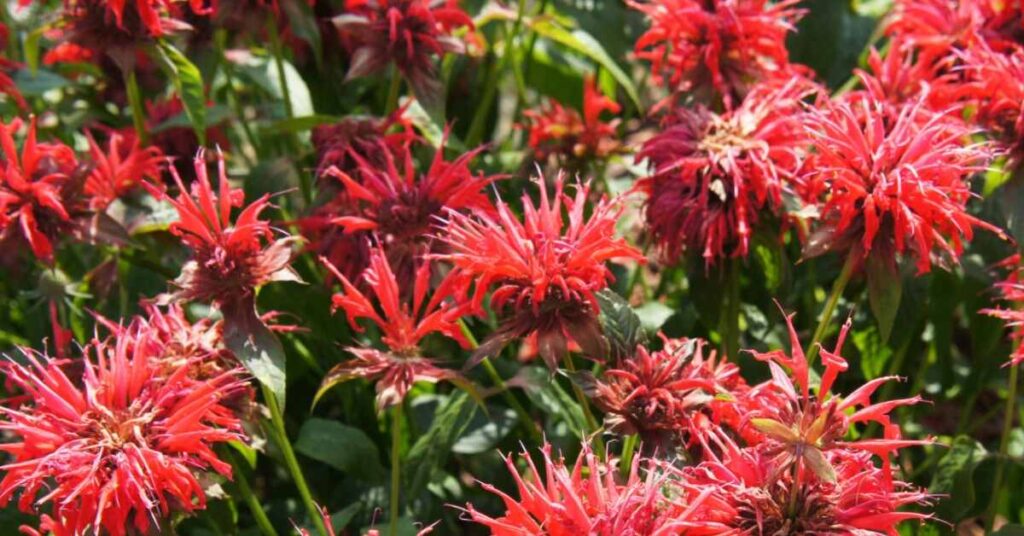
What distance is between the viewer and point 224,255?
3.90ft

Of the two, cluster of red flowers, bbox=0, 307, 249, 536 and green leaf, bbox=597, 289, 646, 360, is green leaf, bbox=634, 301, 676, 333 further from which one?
cluster of red flowers, bbox=0, 307, 249, 536

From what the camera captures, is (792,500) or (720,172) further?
(720,172)

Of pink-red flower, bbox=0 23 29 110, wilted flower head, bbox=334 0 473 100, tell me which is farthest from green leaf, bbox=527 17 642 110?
pink-red flower, bbox=0 23 29 110

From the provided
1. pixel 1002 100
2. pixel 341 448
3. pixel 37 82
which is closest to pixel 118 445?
pixel 341 448

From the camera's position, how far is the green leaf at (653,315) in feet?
5.25

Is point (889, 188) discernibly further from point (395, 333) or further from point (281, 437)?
point (281, 437)

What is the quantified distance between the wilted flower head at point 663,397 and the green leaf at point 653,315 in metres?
0.37

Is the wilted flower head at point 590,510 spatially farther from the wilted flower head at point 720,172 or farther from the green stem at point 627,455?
the wilted flower head at point 720,172

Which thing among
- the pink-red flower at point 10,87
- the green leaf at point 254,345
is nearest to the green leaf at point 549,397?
the green leaf at point 254,345

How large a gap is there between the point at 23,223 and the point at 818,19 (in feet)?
4.62

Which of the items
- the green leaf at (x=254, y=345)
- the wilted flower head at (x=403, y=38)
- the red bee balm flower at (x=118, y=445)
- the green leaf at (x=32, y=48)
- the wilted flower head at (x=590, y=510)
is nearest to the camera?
the wilted flower head at (x=590, y=510)

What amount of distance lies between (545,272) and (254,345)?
0.29 metres

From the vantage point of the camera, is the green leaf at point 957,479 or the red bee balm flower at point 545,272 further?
the green leaf at point 957,479

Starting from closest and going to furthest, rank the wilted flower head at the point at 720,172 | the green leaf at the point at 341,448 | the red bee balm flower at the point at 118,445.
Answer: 1. the red bee balm flower at the point at 118,445
2. the wilted flower head at the point at 720,172
3. the green leaf at the point at 341,448
